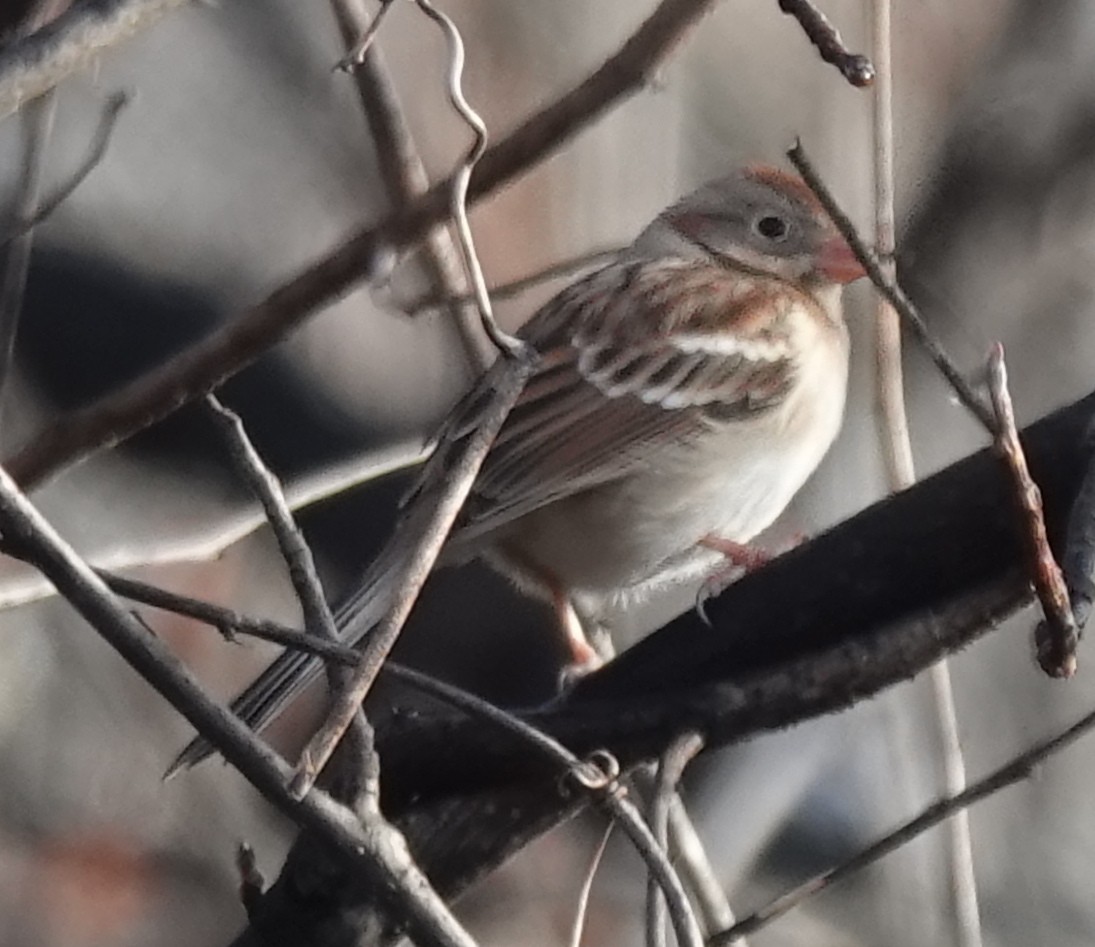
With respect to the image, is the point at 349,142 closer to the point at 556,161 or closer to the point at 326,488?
the point at 556,161

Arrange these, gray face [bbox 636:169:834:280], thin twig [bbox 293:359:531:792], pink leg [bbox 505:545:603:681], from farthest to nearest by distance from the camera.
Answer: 1. gray face [bbox 636:169:834:280]
2. pink leg [bbox 505:545:603:681]
3. thin twig [bbox 293:359:531:792]

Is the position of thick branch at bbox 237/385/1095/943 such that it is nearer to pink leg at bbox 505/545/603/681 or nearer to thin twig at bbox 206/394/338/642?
thin twig at bbox 206/394/338/642

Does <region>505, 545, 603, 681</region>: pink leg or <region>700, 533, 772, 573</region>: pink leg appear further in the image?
<region>505, 545, 603, 681</region>: pink leg

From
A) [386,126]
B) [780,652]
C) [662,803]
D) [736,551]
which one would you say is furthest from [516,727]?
[736,551]

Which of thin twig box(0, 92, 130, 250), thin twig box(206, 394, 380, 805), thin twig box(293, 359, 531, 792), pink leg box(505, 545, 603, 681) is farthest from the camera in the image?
pink leg box(505, 545, 603, 681)

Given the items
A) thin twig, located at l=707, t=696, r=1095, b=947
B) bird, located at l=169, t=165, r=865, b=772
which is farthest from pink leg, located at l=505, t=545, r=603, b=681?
thin twig, located at l=707, t=696, r=1095, b=947

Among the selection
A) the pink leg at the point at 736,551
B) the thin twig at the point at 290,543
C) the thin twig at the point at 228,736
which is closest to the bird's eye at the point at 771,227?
the pink leg at the point at 736,551

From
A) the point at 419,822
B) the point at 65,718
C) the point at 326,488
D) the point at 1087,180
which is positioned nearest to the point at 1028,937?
the point at 1087,180
